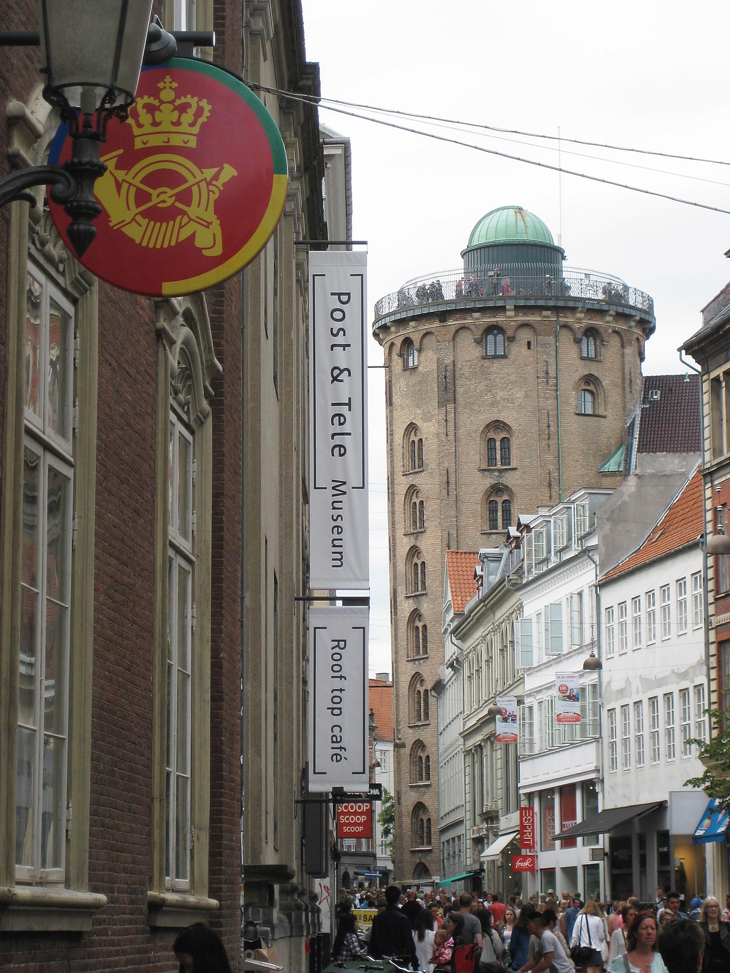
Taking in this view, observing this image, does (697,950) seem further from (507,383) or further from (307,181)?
(507,383)

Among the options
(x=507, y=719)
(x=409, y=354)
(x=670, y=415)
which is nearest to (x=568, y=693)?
(x=507, y=719)

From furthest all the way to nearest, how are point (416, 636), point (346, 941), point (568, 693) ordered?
point (416, 636)
point (568, 693)
point (346, 941)

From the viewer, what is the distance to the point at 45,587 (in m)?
6.77

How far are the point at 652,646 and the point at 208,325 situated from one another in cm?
3795

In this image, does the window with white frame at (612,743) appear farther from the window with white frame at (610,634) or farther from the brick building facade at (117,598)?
the brick building facade at (117,598)

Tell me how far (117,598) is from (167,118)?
3023mm

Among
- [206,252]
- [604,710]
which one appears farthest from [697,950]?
[604,710]

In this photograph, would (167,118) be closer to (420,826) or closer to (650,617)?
(650,617)

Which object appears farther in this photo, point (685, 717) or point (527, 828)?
point (527, 828)

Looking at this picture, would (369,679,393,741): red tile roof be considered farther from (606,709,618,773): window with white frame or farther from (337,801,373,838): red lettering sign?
(337,801,373,838): red lettering sign

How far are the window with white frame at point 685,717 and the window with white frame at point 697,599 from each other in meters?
2.08

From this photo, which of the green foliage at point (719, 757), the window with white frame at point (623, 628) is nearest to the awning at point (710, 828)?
the green foliage at point (719, 757)

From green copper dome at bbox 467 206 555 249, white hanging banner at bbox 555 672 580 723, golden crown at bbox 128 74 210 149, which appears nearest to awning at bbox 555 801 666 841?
white hanging banner at bbox 555 672 580 723

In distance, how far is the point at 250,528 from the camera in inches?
577
